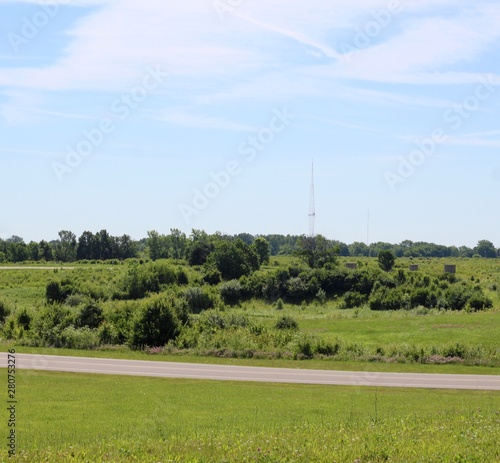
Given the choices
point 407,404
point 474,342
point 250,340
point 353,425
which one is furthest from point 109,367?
point 474,342

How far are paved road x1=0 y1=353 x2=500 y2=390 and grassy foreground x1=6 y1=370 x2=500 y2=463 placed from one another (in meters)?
1.49

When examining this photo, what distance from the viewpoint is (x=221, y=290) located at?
80000 mm

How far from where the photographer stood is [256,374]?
30.3 m

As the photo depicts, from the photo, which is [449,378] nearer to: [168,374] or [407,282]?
[168,374]

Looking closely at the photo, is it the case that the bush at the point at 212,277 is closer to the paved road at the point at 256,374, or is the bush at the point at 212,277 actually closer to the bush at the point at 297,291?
the bush at the point at 297,291

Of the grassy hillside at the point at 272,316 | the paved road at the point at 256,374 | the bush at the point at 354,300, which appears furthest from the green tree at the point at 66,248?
the paved road at the point at 256,374

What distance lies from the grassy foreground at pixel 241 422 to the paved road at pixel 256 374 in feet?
4.89

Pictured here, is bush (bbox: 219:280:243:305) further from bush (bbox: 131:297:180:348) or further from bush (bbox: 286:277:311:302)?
bush (bbox: 131:297:180:348)

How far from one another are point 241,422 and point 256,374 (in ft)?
40.0

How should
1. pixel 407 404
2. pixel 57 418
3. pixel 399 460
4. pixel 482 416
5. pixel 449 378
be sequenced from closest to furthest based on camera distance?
pixel 399 460, pixel 482 416, pixel 57 418, pixel 407 404, pixel 449 378

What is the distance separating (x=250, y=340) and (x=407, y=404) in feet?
61.8

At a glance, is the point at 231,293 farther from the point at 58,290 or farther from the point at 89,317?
the point at 89,317

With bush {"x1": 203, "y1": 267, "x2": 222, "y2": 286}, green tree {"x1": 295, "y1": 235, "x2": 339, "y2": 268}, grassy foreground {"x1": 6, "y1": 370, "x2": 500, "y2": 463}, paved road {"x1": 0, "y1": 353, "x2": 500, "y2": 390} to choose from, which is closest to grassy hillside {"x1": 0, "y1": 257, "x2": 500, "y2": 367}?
bush {"x1": 203, "y1": 267, "x2": 222, "y2": 286}

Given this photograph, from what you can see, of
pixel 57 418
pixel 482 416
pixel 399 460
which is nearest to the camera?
pixel 399 460
